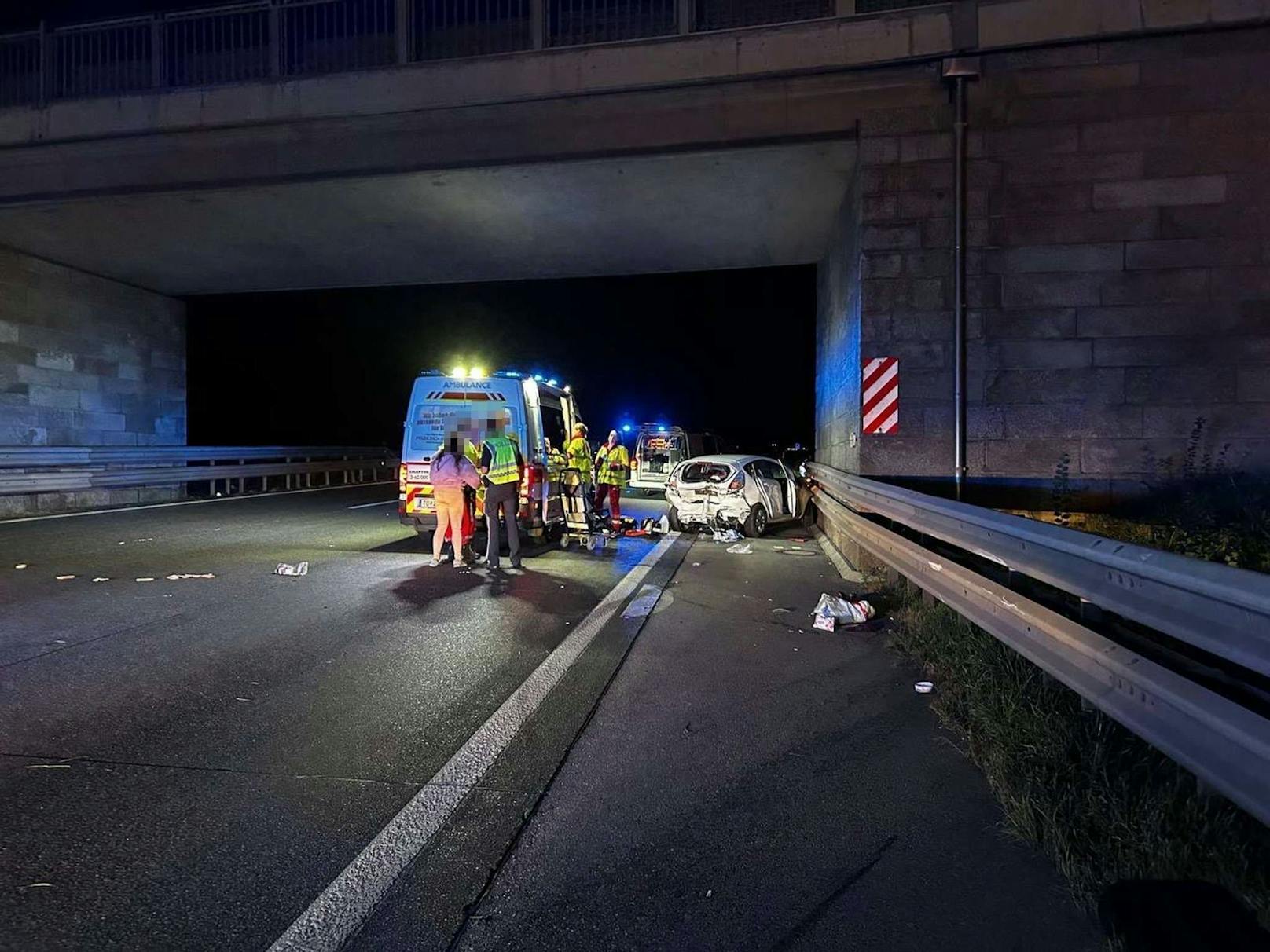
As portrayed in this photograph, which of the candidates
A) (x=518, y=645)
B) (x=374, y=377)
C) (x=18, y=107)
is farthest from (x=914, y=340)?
(x=374, y=377)

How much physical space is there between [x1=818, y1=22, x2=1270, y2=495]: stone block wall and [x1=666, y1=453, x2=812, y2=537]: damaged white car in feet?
11.4

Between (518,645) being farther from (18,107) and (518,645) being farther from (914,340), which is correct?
(18,107)

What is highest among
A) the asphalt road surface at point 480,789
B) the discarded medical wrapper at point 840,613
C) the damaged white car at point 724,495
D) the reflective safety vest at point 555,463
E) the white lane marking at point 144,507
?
the reflective safety vest at point 555,463

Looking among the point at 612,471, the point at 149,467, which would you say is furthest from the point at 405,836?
the point at 149,467

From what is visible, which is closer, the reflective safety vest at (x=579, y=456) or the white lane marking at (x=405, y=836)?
the white lane marking at (x=405, y=836)

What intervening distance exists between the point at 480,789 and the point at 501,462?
20.9ft

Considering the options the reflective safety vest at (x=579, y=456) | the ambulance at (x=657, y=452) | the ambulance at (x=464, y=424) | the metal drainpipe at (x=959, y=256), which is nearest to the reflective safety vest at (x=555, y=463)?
the ambulance at (x=464, y=424)

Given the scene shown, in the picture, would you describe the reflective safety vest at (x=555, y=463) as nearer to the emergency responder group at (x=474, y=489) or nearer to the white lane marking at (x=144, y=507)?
the emergency responder group at (x=474, y=489)

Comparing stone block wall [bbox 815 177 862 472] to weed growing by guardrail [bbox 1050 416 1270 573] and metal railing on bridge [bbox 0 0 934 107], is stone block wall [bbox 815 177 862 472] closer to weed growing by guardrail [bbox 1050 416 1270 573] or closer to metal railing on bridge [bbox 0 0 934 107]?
weed growing by guardrail [bbox 1050 416 1270 573]

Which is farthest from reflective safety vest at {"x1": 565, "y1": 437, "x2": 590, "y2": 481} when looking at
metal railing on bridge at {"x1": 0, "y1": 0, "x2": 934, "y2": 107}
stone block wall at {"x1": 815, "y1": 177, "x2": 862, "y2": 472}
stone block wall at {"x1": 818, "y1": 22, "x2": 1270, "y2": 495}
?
metal railing on bridge at {"x1": 0, "y1": 0, "x2": 934, "y2": 107}

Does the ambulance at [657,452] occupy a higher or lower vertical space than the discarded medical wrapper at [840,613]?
higher

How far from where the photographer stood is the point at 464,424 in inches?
431

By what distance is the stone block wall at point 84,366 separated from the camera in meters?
15.5

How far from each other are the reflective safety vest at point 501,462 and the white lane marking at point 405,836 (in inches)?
180
